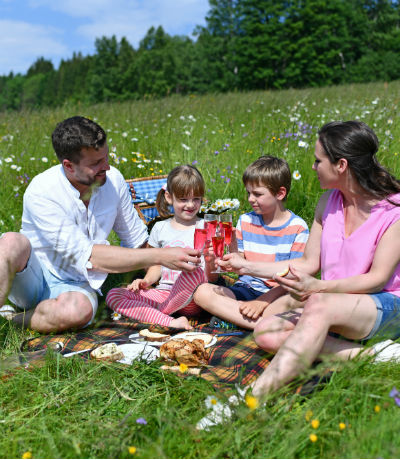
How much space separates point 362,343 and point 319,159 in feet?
3.39

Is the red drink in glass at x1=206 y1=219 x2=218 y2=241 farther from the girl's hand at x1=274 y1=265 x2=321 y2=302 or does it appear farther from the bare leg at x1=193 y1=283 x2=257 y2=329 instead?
the girl's hand at x1=274 y1=265 x2=321 y2=302

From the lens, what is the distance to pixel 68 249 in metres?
3.18

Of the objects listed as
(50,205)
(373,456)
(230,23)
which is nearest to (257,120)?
(50,205)

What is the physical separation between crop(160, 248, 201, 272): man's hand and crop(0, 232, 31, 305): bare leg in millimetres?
898

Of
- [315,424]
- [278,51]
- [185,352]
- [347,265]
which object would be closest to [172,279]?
[185,352]

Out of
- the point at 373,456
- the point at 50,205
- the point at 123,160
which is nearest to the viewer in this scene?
the point at 373,456

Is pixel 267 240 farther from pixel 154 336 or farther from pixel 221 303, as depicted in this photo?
pixel 154 336

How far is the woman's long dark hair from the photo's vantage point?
8.32ft

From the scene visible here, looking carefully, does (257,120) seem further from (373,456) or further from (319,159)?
(373,456)

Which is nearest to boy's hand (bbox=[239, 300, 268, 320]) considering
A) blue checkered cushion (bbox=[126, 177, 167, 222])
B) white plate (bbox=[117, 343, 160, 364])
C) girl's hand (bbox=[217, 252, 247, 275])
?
girl's hand (bbox=[217, 252, 247, 275])

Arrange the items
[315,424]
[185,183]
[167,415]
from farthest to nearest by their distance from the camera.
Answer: [185,183]
[167,415]
[315,424]

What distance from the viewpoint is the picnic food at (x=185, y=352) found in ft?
8.20

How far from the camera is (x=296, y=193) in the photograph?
180 inches

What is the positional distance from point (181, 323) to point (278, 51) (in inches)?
1602
